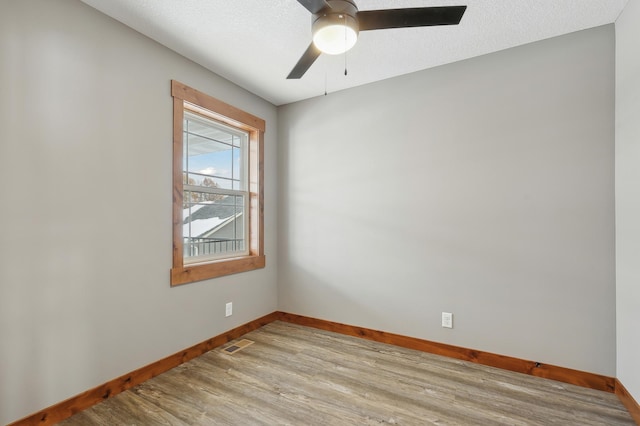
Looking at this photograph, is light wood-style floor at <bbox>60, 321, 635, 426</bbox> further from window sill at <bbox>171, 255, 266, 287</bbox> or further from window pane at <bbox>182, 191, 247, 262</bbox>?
window pane at <bbox>182, 191, 247, 262</bbox>

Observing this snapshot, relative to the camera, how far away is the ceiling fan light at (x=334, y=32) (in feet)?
4.79

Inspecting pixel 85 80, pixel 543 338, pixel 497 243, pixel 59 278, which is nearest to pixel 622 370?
pixel 543 338

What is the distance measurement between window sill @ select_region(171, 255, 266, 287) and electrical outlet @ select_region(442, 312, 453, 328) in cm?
198

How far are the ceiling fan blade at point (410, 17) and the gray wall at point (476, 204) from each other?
138 cm

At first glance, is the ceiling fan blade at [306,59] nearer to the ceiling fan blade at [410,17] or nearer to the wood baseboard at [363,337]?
the ceiling fan blade at [410,17]

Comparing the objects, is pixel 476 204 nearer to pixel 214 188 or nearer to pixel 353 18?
pixel 353 18

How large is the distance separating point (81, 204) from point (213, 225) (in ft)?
4.15

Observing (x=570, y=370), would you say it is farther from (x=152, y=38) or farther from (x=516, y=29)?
(x=152, y=38)

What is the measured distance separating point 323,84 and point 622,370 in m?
3.33

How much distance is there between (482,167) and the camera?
2592 millimetres

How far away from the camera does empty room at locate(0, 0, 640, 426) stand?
1.83m

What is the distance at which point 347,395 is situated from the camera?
84.0 inches

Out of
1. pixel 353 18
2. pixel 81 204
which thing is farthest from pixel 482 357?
pixel 81 204

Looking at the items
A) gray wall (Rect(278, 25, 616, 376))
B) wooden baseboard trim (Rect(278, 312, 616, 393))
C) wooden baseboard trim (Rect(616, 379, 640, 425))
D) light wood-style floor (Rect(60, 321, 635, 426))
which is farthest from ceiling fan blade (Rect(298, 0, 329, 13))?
wooden baseboard trim (Rect(616, 379, 640, 425))
